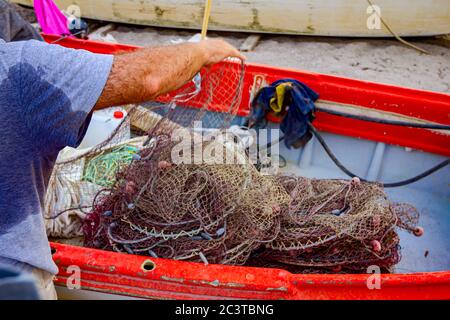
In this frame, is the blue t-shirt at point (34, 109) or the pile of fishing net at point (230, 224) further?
the pile of fishing net at point (230, 224)

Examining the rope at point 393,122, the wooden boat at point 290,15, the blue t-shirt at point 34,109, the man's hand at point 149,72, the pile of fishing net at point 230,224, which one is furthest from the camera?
the wooden boat at point 290,15

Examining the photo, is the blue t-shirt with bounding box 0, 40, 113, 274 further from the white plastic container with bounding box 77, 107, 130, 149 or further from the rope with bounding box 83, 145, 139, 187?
the white plastic container with bounding box 77, 107, 130, 149

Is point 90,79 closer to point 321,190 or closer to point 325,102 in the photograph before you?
point 321,190

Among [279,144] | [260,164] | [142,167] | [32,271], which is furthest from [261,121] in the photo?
[32,271]

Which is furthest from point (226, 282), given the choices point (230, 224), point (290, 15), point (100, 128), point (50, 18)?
point (290, 15)

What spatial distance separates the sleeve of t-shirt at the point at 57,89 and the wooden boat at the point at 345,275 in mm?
1142

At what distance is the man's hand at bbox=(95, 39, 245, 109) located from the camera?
1466 millimetres

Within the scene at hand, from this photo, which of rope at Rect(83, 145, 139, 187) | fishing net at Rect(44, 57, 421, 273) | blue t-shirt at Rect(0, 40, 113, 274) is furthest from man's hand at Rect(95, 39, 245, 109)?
rope at Rect(83, 145, 139, 187)

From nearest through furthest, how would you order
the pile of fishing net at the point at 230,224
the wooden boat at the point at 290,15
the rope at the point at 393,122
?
the pile of fishing net at the point at 230,224, the rope at the point at 393,122, the wooden boat at the point at 290,15

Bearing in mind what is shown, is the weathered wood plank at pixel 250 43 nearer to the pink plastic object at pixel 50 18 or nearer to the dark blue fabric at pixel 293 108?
the pink plastic object at pixel 50 18

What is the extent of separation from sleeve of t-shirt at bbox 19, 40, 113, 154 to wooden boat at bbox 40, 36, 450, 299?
1.14m

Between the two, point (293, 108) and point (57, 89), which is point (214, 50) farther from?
point (293, 108)

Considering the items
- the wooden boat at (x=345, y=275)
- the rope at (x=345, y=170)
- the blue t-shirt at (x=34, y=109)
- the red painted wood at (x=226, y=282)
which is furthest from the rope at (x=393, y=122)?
the blue t-shirt at (x=34, y=109)

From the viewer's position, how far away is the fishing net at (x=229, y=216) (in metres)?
2.49
